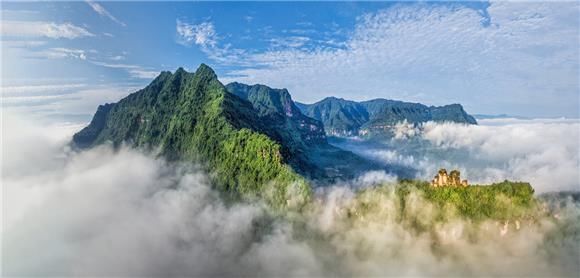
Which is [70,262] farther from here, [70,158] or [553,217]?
[553,217]

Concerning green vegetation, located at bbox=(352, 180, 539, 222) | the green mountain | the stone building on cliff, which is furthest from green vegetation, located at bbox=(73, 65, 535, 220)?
the stone building on cliff

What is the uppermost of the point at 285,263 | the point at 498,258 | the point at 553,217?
the point at 553,217

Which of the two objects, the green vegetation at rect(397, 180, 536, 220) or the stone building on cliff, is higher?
the stone building on cliff

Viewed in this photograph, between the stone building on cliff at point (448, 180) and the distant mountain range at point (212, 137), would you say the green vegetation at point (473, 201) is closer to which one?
the stone building on cliff at point (448, 180)

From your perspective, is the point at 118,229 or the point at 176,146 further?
the point at 176,146

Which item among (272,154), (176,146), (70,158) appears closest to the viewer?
(272,154)

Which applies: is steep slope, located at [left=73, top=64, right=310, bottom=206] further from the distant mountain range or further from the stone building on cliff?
the stone building on cliff

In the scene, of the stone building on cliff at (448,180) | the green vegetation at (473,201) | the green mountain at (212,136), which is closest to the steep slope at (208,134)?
the green mountain at (212,136)

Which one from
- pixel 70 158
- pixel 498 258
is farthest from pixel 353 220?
pixel 70 158
